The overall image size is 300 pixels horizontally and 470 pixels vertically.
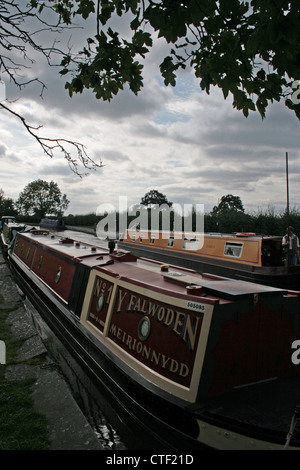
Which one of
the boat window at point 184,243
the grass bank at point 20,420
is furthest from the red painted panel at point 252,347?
the boat window at point 184,243

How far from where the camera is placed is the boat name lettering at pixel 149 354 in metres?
3.76

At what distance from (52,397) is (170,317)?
201 centimetres

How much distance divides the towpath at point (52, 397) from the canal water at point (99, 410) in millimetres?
425

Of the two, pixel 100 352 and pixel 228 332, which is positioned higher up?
pixel 228 332

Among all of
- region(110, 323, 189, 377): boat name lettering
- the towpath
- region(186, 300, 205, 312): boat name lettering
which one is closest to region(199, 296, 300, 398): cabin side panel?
region(186, 300, 205, 312): boat name lettering

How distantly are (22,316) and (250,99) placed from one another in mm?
7034

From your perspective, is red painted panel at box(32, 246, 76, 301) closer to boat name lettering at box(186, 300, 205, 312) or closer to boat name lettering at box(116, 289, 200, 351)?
boat name lettering at box(116, 289, 200, 351)

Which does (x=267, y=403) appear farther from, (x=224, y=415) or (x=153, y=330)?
(x=153, y=330)

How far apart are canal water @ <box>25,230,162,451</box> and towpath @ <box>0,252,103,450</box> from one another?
16.7 inches

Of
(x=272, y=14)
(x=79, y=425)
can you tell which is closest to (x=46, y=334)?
(x=79, y=425)

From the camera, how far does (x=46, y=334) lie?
765cm

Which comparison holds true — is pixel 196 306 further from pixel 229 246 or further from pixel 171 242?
pixel 171 242

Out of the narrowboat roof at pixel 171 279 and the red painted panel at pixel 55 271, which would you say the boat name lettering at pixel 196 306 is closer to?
the narrowboat roof at pixel 171 279

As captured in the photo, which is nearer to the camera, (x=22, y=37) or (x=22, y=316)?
(x=22, y=37)
